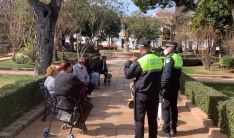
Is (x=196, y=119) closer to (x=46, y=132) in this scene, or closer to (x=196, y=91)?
(x=196, y=91)

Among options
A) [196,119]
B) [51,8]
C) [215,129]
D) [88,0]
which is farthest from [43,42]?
[88,0]

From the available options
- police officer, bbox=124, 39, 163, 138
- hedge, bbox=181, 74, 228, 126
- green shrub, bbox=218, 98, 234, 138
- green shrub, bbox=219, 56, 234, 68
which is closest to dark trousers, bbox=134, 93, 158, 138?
police officer, bbox=124, 39, 163, 138

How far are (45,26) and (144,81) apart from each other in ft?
26.3

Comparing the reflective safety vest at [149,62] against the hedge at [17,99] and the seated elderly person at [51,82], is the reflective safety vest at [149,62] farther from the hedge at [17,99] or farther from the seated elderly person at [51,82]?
the seated elderly person at [51,82]

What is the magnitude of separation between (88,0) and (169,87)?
68.6 feet

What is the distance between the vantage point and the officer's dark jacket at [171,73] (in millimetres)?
7898

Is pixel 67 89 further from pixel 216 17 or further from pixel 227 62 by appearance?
pixel 216 17

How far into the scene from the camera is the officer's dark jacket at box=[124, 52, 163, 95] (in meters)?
6.74

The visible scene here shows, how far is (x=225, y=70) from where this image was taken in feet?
98.9

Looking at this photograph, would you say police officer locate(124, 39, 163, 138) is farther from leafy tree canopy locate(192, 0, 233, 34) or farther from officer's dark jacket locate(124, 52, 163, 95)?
leafy tree canopy locate(192, 0, 233, 34)

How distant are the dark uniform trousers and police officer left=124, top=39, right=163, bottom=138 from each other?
1076mm

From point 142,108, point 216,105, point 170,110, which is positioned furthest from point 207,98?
point 142,108

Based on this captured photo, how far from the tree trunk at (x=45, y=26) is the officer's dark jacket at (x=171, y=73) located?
6.94 meters

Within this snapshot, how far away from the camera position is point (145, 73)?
6762 millimetres
